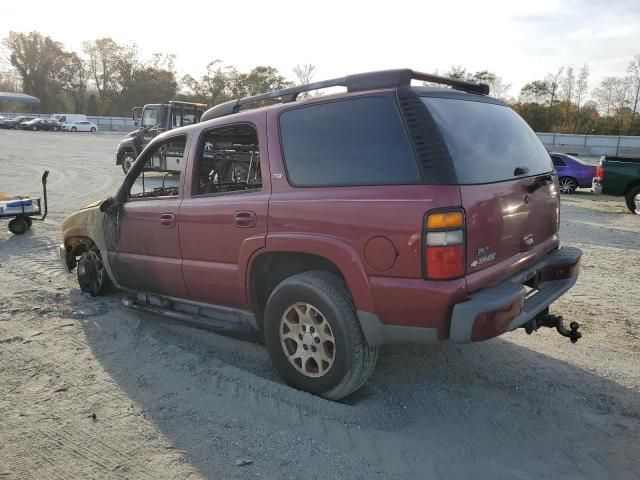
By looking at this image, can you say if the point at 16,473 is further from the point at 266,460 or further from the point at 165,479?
the point at 266,460

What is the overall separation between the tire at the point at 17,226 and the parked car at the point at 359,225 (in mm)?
5578

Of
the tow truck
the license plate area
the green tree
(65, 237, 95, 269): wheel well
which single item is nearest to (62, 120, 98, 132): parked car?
the green tree

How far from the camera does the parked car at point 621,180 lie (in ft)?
43.0

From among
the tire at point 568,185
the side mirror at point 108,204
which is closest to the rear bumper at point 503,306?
the side mirror at point 108,204

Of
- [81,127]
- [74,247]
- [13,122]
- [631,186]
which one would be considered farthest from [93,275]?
[13,122]

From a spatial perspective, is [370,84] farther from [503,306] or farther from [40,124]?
[40,124]

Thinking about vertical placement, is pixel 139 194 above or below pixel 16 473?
above

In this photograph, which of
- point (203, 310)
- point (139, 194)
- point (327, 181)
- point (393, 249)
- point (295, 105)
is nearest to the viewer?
point (393, 249)

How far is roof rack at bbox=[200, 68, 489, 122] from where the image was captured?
10.4ft

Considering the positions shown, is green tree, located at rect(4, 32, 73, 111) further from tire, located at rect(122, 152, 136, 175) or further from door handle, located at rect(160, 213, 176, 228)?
door handle, located at rect(160, 213, 176, 228)

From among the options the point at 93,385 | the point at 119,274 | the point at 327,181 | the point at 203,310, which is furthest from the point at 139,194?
the point at 327,181

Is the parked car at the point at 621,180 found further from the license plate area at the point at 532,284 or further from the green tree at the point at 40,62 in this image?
the green tree at the point at 40,62

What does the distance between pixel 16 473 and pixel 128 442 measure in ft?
1.85

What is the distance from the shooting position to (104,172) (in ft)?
60.1
